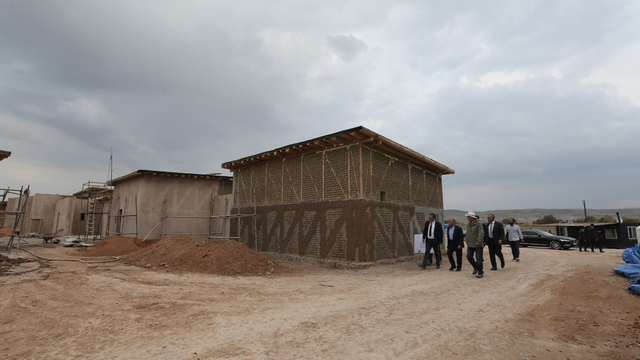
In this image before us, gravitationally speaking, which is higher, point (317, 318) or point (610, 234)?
point (610, 234)

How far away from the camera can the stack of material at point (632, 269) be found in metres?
6.47

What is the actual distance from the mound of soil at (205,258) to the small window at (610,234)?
2451 cm

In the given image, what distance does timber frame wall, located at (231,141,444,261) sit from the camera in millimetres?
11375

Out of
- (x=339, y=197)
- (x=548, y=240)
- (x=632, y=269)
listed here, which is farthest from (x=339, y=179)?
(x=548, y=240)

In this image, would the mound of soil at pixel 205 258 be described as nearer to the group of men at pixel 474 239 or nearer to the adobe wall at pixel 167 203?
the group of men at pixel 474 239

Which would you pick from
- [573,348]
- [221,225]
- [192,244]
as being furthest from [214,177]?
[573,348]

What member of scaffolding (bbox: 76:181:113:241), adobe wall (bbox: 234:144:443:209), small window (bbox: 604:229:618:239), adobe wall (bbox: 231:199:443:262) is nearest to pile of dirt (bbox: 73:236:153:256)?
adobe wall (bbox: 234:144:443:209)

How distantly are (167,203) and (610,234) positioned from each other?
98.1 ft

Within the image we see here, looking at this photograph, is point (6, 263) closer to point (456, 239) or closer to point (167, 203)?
point (167, 203)

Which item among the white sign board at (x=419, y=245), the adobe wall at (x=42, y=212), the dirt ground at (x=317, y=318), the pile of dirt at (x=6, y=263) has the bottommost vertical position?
the dirt ground at (x=317, y=318)

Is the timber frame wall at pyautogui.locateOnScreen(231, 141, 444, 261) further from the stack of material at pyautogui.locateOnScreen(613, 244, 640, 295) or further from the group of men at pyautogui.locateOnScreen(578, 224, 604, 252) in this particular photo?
the group of men at pyautogui.locateOnScreen(578, 224, 604, 252)

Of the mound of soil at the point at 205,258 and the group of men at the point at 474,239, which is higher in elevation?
the group of men at the point at 474,239

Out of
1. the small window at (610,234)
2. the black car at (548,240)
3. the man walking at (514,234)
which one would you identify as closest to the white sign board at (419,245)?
the man walking at (514,234)

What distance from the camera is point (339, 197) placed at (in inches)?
471
